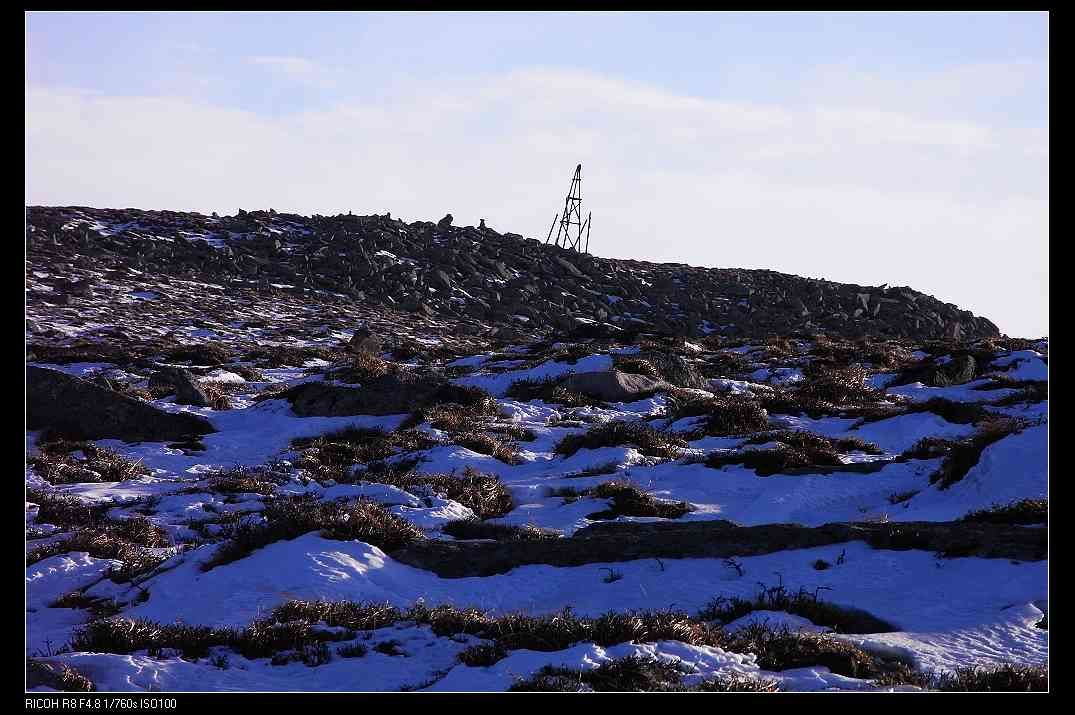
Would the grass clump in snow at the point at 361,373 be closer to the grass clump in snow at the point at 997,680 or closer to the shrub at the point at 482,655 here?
the shrub at the point at 482,655

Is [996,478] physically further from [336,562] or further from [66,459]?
[66,459]

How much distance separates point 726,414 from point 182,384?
11.8 m

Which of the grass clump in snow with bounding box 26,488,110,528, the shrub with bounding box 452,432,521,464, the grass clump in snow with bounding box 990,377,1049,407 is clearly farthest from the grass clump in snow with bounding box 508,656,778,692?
the grass clump in snow with bounding box 990,377,1049,407

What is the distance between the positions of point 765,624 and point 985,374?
59.7 ft

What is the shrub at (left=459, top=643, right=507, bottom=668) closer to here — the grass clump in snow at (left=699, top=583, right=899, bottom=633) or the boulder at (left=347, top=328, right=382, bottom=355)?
the grass clump in snow at (left=699, top=583, right=899, bottom=633)

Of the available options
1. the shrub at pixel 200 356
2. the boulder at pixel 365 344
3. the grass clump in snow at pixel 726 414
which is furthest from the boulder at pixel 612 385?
the boulder at pixel 365 344

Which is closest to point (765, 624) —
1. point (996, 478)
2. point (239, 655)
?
point (239, 655)

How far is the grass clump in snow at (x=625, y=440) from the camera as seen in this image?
15.4 m

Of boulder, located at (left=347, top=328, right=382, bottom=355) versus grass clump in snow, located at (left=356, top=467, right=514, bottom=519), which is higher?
boulder, located at (left=347, top=328, right=382, bottom=355)

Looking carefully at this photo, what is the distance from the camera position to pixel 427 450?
15297mm

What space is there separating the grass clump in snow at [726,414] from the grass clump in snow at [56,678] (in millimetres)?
12272

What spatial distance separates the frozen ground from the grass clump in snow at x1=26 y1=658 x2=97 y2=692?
0.70 feet

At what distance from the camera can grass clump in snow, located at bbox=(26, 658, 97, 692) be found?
18.5ft
